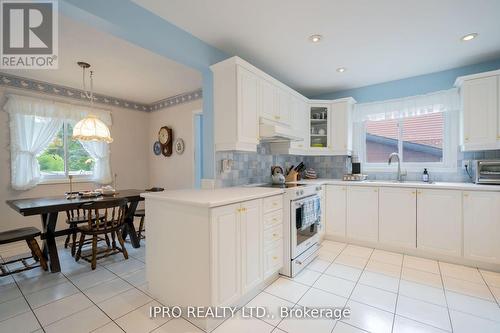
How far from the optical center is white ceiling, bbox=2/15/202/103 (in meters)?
2.40

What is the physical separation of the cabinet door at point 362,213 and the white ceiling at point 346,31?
172cm

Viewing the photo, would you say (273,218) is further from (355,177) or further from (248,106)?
(355,177)

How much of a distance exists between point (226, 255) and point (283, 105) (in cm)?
213

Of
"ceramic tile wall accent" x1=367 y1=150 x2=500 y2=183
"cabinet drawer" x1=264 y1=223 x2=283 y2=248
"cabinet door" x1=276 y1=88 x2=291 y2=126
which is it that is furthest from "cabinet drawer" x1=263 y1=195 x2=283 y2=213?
"ceramic tile wall accent" x1=367 y1=150 x2=500 y2=183

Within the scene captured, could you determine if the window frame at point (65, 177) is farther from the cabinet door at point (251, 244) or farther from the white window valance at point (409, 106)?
the white window valance at point (409, 106)

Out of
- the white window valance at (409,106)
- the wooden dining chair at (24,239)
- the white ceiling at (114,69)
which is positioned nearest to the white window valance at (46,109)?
the white ceiling at (114,69)

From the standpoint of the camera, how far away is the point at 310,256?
102 inches

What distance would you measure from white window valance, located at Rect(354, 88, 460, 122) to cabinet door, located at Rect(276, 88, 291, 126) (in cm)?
143

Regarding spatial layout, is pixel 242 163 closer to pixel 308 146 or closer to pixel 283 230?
pixel 283 230

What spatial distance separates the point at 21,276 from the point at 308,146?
3.98 meters

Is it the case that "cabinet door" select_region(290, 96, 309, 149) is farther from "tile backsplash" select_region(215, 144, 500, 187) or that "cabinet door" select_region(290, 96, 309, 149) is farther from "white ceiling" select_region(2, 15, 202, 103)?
"white ceiling" select_region(2, 15, 202, 103)

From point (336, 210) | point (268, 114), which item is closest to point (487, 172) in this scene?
point (336, 210)

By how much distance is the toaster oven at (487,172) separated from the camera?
2545 millimetres

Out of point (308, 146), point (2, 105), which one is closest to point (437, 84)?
point (308, 146)
